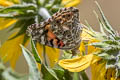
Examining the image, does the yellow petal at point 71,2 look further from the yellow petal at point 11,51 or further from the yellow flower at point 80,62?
the yellow flower at point 80,62

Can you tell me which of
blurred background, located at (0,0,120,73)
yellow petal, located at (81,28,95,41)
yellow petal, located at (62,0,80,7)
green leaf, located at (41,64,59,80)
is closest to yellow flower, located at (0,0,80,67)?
yellow petal, located at (62,0,80,7)

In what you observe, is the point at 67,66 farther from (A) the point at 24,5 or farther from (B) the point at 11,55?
(B) the point at 11,55

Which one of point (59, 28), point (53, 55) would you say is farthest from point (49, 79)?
point (53, 55)

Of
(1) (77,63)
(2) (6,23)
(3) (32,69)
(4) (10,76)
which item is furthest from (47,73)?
(2) (6,23)

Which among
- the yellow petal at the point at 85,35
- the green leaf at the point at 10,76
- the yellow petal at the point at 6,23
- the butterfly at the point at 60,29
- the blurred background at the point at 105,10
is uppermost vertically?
the blurred background at the point at 105,10

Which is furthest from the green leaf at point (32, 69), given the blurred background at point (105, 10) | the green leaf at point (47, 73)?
the blurred background at point (105, 10)

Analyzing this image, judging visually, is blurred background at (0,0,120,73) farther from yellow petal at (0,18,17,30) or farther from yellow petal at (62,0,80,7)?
yellow petal at (0,18,17,30)
